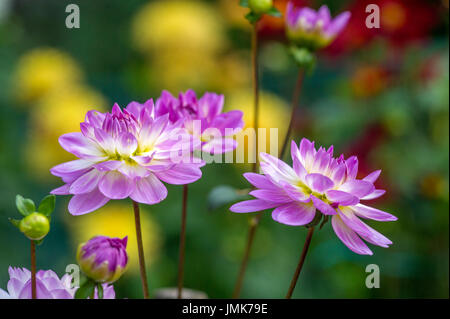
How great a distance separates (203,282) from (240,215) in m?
0.12

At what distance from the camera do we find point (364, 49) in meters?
0.84

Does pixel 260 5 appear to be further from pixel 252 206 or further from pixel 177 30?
pixel 177 30

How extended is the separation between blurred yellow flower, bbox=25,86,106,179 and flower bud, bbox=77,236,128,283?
0.57 metres

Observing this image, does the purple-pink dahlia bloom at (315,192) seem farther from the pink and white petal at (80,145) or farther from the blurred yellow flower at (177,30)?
the blurred yellow flower at (177,30)

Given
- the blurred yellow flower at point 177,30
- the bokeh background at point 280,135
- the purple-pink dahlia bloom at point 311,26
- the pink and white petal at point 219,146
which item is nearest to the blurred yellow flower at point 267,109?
the bokeh background at point 280,135

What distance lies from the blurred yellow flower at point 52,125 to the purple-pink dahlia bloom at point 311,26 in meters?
0.49

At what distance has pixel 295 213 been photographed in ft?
0.86

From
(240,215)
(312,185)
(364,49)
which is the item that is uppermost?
(364,49)

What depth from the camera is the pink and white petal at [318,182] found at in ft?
0.85

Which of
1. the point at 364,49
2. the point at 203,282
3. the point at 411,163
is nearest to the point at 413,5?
the point at 364,49

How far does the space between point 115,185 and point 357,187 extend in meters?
0.11

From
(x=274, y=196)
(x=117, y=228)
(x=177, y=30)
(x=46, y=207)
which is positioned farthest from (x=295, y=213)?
(x=177, y=30)

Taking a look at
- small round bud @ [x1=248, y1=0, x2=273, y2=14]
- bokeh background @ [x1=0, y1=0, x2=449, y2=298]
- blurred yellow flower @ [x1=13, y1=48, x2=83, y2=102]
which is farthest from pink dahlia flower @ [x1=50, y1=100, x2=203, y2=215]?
blurred yellow flower @ [x1=13, y1=48, x2=83, y2=102]
